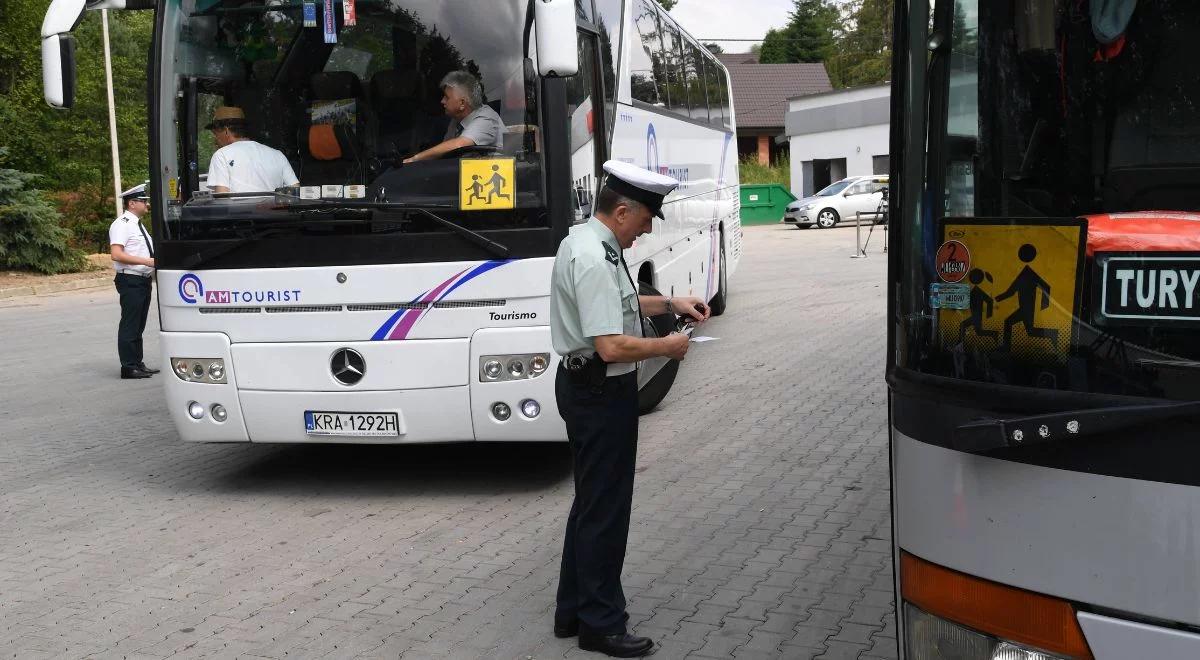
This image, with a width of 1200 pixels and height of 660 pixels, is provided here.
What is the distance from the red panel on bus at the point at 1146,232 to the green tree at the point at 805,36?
322 ft

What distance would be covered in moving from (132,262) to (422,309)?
6687 mm

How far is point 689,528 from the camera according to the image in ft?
21.7

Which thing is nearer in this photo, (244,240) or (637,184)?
(637,184)

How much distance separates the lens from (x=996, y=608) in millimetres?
2564

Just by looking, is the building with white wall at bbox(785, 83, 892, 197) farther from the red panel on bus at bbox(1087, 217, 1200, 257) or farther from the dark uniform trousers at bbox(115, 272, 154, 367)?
the red panel on bus at bbox(1087, 217, 1200, 257)

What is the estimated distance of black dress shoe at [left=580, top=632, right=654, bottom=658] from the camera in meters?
4.82

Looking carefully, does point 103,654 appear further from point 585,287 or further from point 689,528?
point 689,528

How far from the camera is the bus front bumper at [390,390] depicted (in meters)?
7.03

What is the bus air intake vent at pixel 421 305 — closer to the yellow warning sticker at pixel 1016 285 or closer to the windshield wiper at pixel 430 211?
the windshield wiper at pixel 430 211

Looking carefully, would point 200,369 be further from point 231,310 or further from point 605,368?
point 605,368

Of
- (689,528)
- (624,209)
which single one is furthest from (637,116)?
(624,209)

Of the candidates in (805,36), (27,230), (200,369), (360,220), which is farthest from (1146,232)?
(805,36)

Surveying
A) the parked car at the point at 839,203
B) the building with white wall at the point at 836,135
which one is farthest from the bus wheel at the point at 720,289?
the building with white wall at the point at 836,135

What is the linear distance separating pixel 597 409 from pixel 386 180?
284 centimetres
